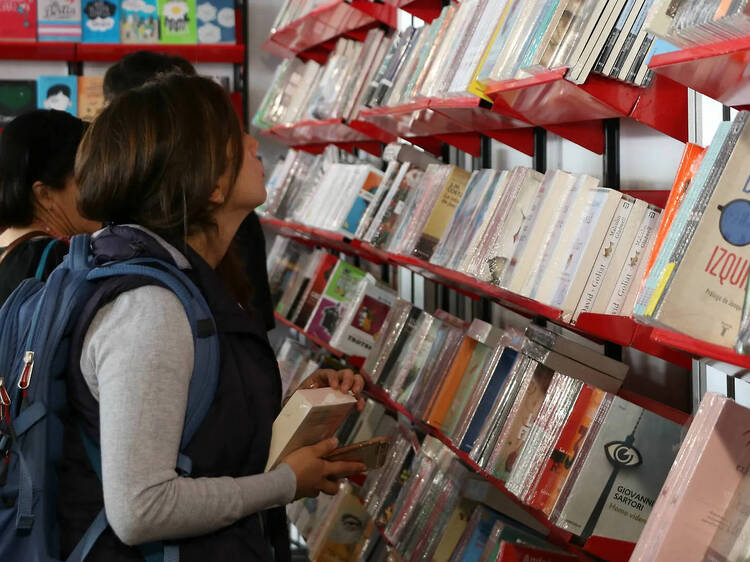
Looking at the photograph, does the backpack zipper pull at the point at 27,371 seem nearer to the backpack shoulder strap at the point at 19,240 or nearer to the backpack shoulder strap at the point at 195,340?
the backpack shoulder strap at the point at 195,340

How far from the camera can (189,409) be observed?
1.50 m

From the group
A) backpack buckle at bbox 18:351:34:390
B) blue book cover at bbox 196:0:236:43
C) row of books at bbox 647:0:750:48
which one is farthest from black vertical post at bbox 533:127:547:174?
blue book cover at bbox 196:0:236:43

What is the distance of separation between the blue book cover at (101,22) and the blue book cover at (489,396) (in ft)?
12.0

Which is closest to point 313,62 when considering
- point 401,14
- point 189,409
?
point 401,14

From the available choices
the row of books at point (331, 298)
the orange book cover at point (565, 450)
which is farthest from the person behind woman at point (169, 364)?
the row of books at point (331, 298)

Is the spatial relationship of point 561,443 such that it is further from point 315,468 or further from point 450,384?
point 450,384

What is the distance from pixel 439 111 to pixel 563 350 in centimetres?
83

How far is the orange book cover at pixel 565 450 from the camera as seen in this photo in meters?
1.73

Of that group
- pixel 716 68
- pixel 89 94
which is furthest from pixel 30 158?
pixel 89 94

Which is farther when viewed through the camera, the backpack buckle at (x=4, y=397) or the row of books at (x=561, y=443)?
the backpack buckle at (x=4, y=397)

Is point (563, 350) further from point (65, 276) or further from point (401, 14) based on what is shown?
point (401, 14)

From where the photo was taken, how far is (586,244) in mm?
1771

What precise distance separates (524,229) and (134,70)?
144 centimetres

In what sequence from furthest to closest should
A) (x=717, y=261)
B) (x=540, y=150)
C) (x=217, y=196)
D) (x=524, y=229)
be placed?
(x=540, y=150), (x=524, y=229), (x=217, y=196), (x=717, y=261)
